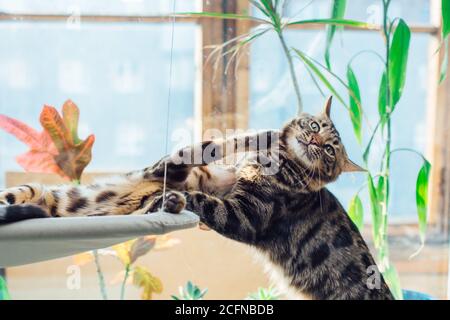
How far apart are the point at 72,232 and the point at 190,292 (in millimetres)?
720

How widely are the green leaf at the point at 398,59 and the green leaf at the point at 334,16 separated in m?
0.19

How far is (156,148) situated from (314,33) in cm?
64

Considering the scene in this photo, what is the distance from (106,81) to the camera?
182cm

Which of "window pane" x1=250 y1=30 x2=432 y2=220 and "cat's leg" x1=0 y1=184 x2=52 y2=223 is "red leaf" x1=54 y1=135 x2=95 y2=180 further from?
"window pane" x1=250 y1=30 x2=432 y2=220

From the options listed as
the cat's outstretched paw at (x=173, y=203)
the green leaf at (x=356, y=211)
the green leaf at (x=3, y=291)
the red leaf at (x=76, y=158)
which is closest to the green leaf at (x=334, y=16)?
the green leaf at (x=356, y=211)

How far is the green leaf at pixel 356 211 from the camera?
6.06ft

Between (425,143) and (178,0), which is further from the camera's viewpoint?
(425,143)

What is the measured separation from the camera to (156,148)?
1.83 metres

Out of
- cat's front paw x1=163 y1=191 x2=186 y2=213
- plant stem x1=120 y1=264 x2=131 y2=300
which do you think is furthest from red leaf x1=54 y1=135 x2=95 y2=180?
cat's front paw x1=163 y1=191 x2=186 y2=213

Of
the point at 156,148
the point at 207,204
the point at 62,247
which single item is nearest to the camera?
the point at 62,247

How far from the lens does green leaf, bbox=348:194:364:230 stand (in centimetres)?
185

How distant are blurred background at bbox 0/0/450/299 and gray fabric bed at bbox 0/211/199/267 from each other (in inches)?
18.6
